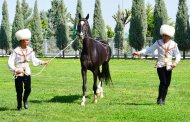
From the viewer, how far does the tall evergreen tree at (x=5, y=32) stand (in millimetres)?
66062

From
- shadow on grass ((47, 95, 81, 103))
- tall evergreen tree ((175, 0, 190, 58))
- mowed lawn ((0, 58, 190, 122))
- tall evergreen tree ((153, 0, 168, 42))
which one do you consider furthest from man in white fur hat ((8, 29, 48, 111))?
tall evergreen tree ((153, 0, 168, 42))

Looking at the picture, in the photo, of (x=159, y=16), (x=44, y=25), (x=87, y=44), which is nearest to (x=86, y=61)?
(x=87, y=44)

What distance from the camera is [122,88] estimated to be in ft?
57.7

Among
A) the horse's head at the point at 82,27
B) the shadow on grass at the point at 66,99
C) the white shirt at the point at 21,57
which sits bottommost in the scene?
the shadow on grass at the point at 66,99

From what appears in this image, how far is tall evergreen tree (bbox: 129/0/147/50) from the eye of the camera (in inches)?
2080

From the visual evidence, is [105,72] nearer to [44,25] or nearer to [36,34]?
[36,34]

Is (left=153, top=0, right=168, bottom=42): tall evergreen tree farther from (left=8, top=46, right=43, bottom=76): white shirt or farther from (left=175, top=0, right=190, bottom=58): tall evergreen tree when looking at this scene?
(left=8, top=46, right=43, bottom=76): white shirt

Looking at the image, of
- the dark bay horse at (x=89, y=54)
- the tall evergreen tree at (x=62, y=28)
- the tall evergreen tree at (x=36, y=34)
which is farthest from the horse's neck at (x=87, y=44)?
the tall evergreen tree at (x=36, y=34)

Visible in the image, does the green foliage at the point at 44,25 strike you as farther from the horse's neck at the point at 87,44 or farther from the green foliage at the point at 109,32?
the horse's neck at the point at 87,44

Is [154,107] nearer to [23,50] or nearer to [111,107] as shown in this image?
[111,107]

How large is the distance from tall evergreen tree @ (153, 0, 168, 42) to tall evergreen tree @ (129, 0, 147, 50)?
8.39ft

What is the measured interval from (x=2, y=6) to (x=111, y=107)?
5834 centimetres

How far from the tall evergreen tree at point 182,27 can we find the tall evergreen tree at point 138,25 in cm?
454

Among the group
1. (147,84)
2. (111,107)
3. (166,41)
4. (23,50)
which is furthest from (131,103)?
(147,84)
